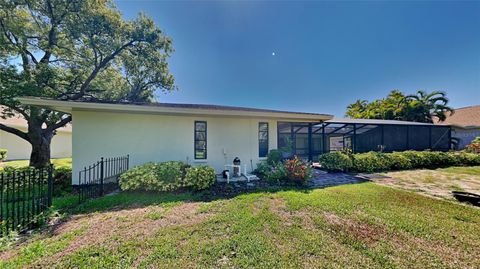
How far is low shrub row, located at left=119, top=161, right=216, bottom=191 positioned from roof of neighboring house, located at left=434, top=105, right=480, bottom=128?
95.1 feet

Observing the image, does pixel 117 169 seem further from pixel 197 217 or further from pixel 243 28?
pixel 243 28

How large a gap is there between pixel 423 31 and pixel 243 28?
Result: 11.2 meters

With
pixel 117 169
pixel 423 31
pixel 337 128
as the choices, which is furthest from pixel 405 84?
pixel 117 169

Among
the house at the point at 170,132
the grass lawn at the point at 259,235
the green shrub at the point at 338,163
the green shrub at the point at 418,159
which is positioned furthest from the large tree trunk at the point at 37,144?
the green shrub at the point at 418,159

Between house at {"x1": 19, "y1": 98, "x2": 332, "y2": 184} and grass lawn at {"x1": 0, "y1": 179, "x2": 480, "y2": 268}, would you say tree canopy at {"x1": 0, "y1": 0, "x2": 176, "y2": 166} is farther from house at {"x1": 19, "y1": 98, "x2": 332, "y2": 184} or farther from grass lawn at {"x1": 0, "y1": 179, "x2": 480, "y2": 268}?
grass lawn at {"x1": 0, "y1": 179, "x2": 480, "y2": 268}

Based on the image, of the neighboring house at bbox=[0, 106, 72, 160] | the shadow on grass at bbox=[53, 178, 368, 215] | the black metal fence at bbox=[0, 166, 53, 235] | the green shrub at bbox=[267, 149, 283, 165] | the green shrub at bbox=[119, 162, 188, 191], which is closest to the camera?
the black metal fence at bbox=[0, 166, 53, 235]

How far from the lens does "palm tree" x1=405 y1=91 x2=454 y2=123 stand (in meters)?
20.1

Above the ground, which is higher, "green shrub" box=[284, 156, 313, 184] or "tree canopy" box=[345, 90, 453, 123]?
"tree canopy" box=[345, 90, 453, 123]

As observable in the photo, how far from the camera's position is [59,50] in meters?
9.83

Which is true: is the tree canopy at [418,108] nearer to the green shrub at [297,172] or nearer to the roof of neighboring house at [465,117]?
the roof of neighboring house at [465,117]

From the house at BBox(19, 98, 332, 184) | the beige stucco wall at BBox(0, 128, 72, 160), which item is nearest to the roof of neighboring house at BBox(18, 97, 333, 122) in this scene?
the house at BBox(19, 98, 332, 184)

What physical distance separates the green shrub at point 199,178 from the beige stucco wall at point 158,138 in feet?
6.33

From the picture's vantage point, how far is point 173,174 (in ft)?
18.8

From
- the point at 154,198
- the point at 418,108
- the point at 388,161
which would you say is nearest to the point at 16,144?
the point at 154,198
